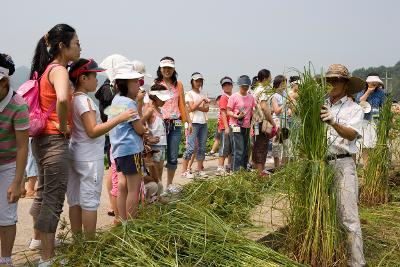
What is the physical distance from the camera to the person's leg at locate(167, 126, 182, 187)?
232 inches

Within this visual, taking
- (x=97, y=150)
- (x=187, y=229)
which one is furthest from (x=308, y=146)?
(x=97, y=150)

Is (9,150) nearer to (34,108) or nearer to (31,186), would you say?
(34,108)

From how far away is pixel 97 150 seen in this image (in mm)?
3590

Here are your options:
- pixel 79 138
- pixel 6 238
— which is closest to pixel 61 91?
pixel 79 138

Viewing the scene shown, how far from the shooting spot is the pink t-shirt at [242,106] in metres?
6.83

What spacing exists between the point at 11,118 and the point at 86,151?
643mm

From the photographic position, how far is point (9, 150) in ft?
10.6

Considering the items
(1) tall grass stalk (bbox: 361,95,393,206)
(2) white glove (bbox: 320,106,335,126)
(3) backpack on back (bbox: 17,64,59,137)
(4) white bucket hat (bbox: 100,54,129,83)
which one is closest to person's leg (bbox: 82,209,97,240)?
(3) backpack on back (bbox: 17,64,59,137)

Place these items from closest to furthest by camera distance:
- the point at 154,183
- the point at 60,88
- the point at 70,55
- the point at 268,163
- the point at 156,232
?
the point at 156,232, the point at 60,88, the point at 70,55, the point at 154,183, the point at 268,163

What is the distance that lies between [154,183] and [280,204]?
1411 millimetres

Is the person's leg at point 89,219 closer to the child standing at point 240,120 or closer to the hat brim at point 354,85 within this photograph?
the hat brim at point 354,85

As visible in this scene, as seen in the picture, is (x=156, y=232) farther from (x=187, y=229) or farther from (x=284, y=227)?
(x=284, y=227)

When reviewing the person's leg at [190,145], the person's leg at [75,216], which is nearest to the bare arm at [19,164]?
the person's leg at [75,216]

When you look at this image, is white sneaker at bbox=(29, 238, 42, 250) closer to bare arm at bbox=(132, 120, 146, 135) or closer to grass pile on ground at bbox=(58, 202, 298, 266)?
grass pile on ground at bbox=(58, 202, 298, 266)
